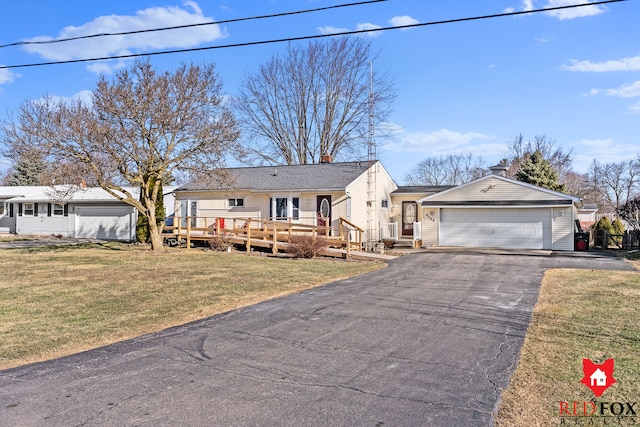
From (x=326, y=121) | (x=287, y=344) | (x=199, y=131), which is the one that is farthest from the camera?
(x=326, y=121)

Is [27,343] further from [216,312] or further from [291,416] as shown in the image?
[291,416]

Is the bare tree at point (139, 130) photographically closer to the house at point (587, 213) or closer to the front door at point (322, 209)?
the front door at point (322, 209)

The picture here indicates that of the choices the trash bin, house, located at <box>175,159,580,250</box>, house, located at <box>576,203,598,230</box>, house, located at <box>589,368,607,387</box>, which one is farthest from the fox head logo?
house, located at <box>576,203,598,230</box>

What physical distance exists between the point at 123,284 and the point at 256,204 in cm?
1351

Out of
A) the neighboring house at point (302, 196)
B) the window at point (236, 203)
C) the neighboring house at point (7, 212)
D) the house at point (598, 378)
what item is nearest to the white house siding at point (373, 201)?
the neighboring house at point (302, 196)

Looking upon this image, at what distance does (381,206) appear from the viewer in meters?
26.8

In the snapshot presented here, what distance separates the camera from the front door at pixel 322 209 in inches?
937

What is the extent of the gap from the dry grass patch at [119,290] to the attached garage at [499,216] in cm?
868

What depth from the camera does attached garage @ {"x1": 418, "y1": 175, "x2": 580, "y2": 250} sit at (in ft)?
73.9

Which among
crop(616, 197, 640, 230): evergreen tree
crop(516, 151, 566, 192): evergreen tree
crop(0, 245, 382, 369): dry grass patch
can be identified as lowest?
crop(0, 245, 382, 369): dry grass patch

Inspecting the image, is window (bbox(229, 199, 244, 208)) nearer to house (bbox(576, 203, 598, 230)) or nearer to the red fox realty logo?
the red fox realty logo

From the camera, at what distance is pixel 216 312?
29.8 ft

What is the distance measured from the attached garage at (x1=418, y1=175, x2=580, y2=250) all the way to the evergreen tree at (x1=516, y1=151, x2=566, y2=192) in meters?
11.7

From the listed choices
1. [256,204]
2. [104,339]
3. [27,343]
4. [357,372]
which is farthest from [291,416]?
[256,204]
